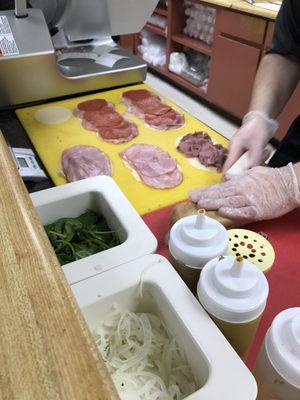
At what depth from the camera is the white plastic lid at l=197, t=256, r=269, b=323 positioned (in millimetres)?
516

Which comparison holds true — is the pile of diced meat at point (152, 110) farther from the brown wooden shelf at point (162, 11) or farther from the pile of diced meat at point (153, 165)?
the brown wooden shelf at point (162, 11)

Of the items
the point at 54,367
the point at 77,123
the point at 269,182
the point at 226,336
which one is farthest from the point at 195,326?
the point at 77,123

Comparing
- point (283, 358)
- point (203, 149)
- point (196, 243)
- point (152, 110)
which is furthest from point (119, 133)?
point (283, 358)

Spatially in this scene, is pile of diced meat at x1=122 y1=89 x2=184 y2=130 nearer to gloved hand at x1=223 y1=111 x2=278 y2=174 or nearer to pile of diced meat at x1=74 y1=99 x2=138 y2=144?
pile of diced meat at x1=74 y1=99 x2=138 y2=144

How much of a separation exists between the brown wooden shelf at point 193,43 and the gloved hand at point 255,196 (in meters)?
2.65

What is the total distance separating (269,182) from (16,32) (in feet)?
3.55

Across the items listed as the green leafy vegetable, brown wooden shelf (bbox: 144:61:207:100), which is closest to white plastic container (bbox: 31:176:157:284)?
the green leafy vegetable

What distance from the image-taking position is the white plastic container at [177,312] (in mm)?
486

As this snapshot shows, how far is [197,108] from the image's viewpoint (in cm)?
357

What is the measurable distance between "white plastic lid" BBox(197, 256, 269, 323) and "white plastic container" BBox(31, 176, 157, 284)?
21 cm

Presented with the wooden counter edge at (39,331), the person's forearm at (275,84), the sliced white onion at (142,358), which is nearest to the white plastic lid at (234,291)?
the sliced white onion at (142,358)

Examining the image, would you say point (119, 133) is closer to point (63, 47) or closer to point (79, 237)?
point (63, 47)

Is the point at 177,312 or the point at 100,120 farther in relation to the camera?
the point at 100,120

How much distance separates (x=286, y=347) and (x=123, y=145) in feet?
3.47
